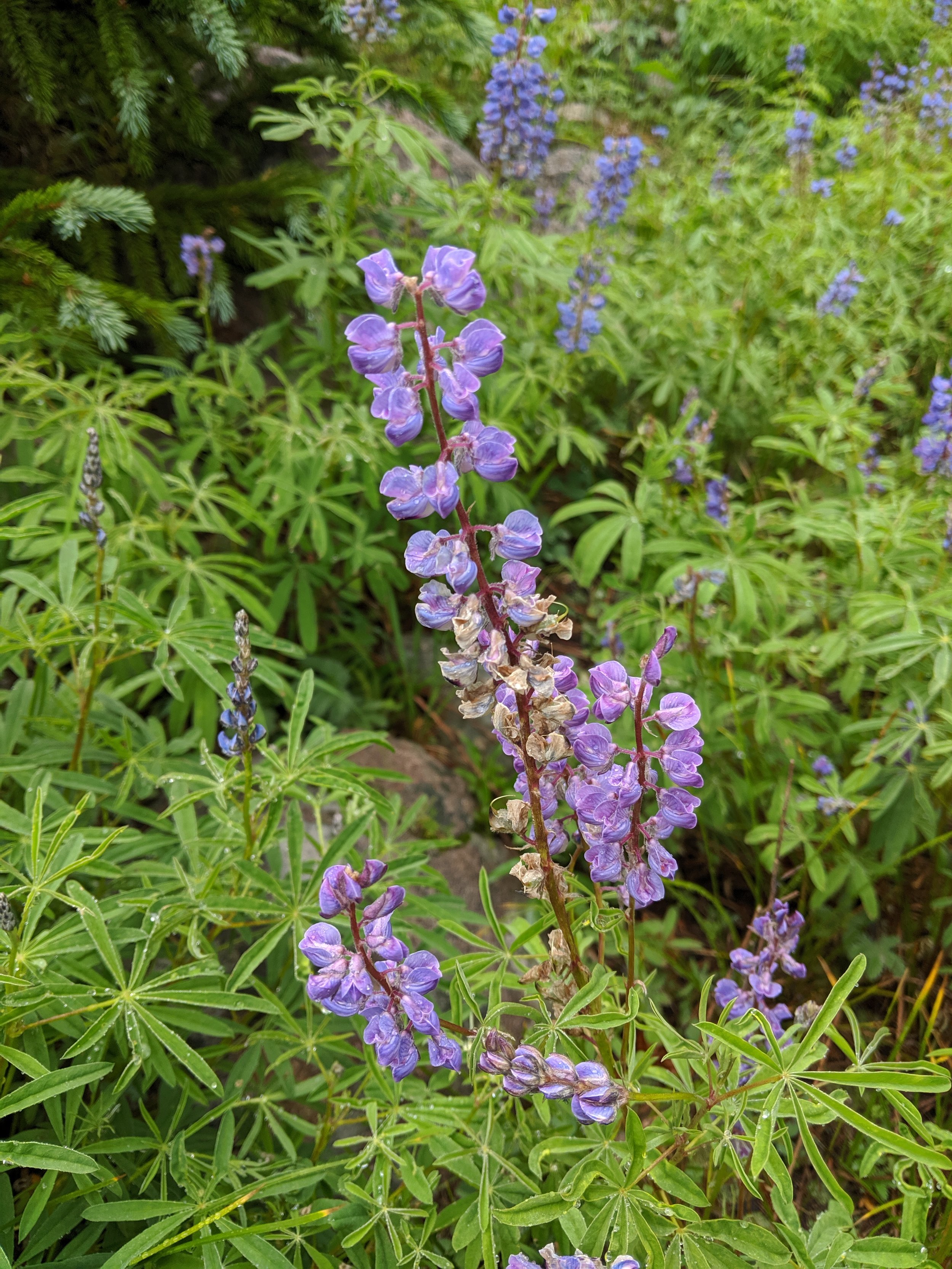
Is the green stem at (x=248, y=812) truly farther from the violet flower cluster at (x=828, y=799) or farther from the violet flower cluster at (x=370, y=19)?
the violet flower cluster at (x=370, y=19)

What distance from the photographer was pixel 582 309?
3871 mm

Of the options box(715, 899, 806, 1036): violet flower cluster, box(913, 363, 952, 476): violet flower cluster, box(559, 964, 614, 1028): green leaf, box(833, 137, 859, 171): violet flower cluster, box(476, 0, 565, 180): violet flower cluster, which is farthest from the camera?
box(833, 137, 859, 171): violet flower cluster

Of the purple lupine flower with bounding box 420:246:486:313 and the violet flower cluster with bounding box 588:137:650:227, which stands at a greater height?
the purple lupine flower with bounding box 420:246:486:313

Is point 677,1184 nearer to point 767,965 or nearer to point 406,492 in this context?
point 767,965

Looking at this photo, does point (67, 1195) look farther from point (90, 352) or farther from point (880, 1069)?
point (90, 352)

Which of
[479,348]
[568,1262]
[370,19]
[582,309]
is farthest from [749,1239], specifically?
[370,19]

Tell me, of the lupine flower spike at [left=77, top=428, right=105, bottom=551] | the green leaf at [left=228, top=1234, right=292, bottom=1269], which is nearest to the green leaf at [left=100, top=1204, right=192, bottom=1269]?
the green leaf at [left=228, top=1234, right=292, bottom=1269]

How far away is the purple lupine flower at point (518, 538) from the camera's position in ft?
3.76

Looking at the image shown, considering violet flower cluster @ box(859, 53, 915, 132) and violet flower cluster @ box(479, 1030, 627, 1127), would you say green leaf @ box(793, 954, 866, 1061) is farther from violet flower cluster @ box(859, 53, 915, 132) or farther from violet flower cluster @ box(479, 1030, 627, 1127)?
violet flower cluster @ box(859, 53, 915, 132)

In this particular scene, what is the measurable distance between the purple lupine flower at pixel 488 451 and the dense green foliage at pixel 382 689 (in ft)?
2.25

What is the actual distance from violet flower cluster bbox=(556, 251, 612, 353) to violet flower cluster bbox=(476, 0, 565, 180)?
0.52 metres

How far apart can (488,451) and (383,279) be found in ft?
0.84

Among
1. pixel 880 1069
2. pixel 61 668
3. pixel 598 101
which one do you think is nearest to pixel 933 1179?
pixel 880 1069

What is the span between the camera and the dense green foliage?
4.80ft
